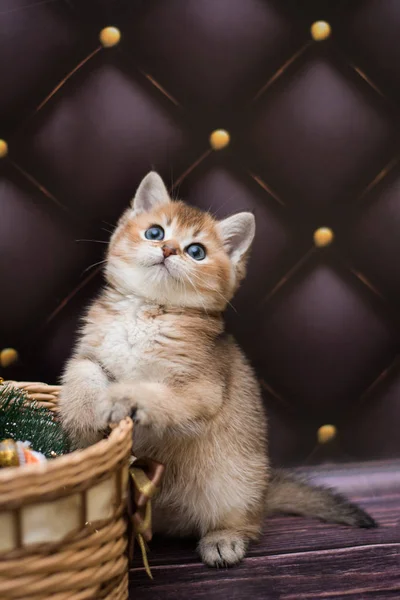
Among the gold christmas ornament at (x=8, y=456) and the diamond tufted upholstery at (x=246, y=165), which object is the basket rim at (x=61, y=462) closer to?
the gold christmas ornament at (x=8, y=456)

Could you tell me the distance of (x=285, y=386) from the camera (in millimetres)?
1437

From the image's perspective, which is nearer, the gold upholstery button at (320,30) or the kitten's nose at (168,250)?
the kitten's nose at (168,250)

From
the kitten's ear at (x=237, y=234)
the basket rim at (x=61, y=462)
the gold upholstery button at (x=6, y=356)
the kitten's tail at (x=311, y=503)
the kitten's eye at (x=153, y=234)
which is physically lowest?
the gold upholstery button at (x=6, y=356)

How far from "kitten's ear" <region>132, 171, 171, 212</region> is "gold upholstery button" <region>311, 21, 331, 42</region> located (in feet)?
1.69

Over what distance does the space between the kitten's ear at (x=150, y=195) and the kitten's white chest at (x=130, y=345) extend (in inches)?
9.9

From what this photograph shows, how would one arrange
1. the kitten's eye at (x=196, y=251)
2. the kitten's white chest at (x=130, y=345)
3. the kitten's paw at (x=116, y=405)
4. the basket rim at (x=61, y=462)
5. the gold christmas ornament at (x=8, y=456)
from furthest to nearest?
the kitten's eye at (x=196, y=251)
the kitten's white chest at (x=130, y=345)
the kitten's paw at (x=116, y=405)
the gold christmas ornament at (x=8, y=456)
the basket rim at (x=61, y=462)

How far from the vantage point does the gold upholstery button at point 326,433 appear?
146cm

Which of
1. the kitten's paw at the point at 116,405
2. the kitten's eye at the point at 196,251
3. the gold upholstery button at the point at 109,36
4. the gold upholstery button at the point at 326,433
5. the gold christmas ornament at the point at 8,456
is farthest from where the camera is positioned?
the gold upholstery button at the point at 326,433

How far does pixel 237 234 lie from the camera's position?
121 cm

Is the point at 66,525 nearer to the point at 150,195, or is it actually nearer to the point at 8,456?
the point at 8,456

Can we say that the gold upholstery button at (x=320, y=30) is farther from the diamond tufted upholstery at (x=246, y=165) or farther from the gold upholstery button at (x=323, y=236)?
the gold upholstery button at (x=323, y=236)

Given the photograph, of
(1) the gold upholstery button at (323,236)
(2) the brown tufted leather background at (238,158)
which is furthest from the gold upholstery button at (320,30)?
(1) the gold upholstery button at (323,236)

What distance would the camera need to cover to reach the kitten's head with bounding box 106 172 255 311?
1.10 meters

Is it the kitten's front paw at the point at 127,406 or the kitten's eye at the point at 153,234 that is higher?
the kitten's eye at the point at 153,234
